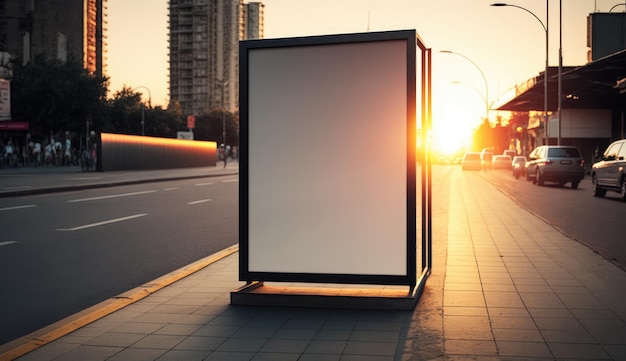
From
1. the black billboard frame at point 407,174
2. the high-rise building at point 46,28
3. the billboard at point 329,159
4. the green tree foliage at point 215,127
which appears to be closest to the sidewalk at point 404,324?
the black billboard frame at point 407,174

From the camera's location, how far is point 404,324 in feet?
18.0

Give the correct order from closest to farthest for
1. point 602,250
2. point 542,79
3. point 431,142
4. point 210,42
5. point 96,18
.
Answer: point 431,142 → point 602,250 → point 542,79 → point 96,18 → point 210,42

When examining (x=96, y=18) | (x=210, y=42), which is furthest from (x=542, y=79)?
(x=210, y=42)

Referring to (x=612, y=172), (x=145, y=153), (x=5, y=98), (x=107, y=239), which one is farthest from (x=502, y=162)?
(x=107, y=239)

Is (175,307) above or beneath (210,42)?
beneath

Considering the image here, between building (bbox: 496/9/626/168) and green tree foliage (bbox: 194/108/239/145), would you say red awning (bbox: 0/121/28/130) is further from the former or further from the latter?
green tree foliage (bbox: 194/108/239/145)

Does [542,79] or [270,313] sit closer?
[270,313]

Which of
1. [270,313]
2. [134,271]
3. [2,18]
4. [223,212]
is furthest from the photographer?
[2,18]

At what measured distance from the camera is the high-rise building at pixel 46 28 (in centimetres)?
9738

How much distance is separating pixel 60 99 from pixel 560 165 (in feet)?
128

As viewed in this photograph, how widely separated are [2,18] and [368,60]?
102m

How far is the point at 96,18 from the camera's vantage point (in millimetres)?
121125

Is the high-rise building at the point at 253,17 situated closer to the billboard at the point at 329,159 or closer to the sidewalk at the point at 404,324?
the sidewalk at the point at 404,324

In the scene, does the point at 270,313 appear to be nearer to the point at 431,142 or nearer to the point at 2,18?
the point at 431,142
